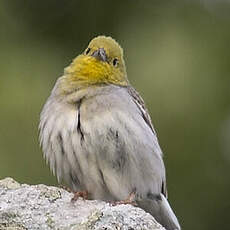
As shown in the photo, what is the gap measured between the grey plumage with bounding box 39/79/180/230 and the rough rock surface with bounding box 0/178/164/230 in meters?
1.22

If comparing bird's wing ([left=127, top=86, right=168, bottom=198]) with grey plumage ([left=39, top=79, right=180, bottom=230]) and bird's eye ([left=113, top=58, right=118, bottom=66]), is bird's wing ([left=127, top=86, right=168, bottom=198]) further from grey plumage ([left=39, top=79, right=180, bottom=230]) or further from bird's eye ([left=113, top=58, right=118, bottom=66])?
bird's eye ([left=113, top=58, right=118, bottom=66])

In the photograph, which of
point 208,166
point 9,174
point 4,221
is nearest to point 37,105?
point 9,174

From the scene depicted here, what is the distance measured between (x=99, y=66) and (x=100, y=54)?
0.14 metres

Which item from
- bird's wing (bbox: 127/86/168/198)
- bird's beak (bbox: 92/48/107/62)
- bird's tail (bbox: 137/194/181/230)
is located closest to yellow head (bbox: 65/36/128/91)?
bird's beak (bbox: 92/48/107/62)

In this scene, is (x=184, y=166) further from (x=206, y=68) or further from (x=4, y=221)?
(x=4, y=221)

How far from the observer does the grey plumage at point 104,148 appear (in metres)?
5.99

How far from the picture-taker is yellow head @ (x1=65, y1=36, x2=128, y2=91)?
6531 mm

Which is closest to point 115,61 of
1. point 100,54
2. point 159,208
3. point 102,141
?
point 100,54

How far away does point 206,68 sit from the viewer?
7.69 metres

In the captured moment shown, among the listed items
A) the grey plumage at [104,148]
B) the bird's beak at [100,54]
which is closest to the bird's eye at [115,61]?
the bird's beak at [100,54]

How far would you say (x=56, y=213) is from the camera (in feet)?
14.9

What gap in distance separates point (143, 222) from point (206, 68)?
11.3 ft

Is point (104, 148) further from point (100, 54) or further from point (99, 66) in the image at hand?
point (100, 54)

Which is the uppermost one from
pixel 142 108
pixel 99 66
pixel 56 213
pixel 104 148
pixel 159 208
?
pixel 99 66
